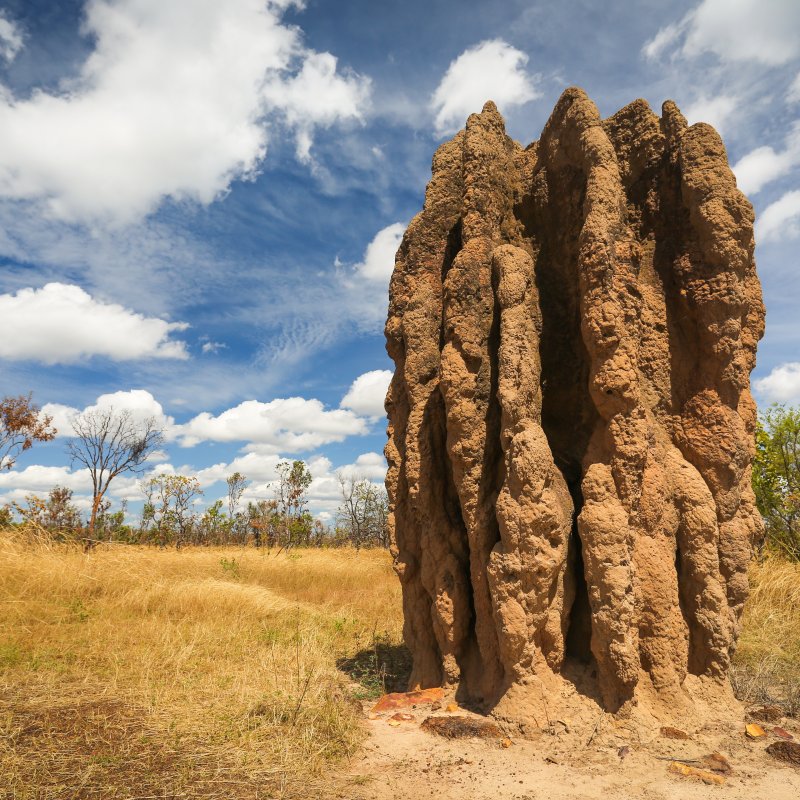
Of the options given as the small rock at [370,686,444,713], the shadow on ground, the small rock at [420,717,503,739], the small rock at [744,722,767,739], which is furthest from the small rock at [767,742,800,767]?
the shadow on ground

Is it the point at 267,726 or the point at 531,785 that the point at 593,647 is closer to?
the point at 531,785

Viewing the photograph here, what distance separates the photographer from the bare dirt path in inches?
116

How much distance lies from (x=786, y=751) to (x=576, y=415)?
7.89 feet

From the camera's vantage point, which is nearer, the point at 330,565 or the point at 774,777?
the point at 774,777

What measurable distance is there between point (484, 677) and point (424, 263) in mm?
3276

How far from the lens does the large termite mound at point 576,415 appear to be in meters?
3.73

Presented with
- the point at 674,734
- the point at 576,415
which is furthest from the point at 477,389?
the point at 674,734

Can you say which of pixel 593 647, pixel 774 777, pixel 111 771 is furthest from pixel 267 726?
pixel 774 777

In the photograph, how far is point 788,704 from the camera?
403cm

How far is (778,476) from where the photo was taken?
1152cm

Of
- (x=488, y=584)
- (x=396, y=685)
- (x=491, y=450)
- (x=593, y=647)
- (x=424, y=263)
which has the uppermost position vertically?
(x=424, y=263)

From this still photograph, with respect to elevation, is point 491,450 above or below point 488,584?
above

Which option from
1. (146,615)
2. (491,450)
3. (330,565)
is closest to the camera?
(491,450)

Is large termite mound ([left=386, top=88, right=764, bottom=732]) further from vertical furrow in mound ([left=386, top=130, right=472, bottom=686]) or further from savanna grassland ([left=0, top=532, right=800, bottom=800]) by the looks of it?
savanna grassland ([left=0, top=532, right=800, bottom=800])
